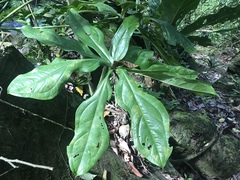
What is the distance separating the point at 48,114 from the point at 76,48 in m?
0.42

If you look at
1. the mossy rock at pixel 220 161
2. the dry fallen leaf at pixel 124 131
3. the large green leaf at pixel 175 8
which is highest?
the large green leaf at pixel 175 8

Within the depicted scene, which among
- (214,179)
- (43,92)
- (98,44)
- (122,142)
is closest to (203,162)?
(214,179)

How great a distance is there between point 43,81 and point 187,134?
1.61 meters

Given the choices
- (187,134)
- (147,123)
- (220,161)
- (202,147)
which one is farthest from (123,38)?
(220,161)

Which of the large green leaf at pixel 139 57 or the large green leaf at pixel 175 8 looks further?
the large green leaf at pixel 175 8

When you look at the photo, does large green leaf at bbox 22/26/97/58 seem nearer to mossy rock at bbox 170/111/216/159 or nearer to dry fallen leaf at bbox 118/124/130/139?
dry fallen leaf at bbox 118/124/130/139

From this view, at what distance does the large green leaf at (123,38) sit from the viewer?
98cm

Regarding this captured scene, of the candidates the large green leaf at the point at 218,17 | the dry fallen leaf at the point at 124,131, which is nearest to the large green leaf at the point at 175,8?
the large green leaf at the point at 218,17

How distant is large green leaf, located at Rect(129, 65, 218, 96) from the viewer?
872 millimetres

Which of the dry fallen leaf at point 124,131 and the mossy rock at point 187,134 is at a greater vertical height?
the dry fallen leaf at point 124,131

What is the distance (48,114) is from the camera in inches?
49.4

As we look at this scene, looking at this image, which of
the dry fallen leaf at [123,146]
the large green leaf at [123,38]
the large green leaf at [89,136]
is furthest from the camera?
the dry fallen leaf at [123,146]

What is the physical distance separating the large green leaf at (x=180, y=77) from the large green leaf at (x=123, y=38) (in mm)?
123

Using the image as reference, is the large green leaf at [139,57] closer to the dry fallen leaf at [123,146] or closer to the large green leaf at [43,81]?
the large green leaf at [43,81]
